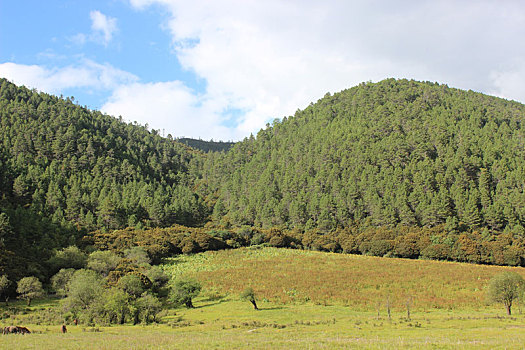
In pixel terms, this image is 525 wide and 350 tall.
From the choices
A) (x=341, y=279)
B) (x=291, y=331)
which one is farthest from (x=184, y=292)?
(x=341, y=279)

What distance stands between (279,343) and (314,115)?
18059 centimetres

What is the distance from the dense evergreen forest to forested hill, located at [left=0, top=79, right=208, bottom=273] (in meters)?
0.51

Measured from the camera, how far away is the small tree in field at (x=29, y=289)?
43.9 meters

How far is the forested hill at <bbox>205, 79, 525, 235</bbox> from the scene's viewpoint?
318ft

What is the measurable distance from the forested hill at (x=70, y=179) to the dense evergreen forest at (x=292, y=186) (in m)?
0.51

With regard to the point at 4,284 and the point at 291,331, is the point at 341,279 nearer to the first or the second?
the point at 291,331

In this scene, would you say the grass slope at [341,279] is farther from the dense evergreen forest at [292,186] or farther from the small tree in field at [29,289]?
the small tree in field at [29,289]

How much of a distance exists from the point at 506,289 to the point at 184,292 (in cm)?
3481

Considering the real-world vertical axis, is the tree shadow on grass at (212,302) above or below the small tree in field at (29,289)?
below

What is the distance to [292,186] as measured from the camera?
130 metres

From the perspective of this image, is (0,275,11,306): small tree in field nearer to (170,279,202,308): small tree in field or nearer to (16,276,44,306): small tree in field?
(16,276,44,306): small tree in field

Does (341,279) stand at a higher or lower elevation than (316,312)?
lower

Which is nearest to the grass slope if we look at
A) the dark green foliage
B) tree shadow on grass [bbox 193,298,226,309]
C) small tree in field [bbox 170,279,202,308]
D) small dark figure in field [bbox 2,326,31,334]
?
tree shadow on grass [bbox 193,298,226,309]

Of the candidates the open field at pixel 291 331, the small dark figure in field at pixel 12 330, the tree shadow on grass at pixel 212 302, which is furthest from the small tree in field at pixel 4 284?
the tree shadow on grass at pixel 212 302
